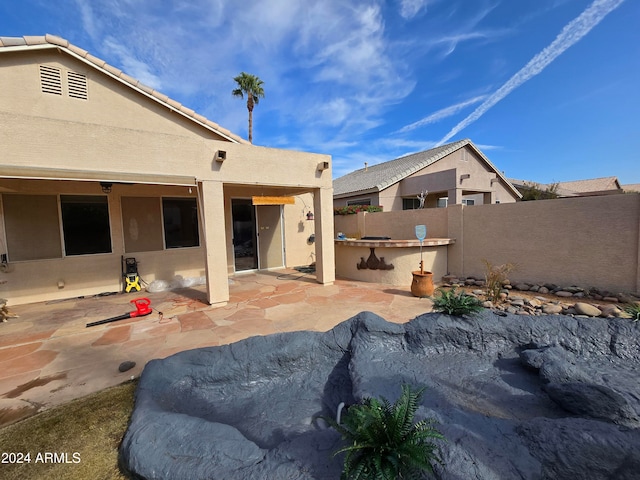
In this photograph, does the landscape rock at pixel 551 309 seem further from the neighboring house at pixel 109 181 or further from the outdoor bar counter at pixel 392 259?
the neighboring house at pixel 109 181

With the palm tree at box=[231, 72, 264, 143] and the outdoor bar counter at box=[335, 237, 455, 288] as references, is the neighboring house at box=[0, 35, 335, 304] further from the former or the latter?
the palm tree at box=[231, 72, 264, 143]

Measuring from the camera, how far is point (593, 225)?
737 cm

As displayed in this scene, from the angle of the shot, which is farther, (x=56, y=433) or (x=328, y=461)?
(x=56, y=433)

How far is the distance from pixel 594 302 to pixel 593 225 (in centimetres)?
219

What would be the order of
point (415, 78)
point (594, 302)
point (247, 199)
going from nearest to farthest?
1. point (594, 302)
2. point (247, 199)
3. point (415, 78)

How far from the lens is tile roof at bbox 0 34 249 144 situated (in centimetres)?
776

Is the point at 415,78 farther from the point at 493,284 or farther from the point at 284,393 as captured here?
the point at 284,393

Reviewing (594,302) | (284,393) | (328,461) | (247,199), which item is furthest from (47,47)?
(594,302)

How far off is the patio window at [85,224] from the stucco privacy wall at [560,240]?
12949 mm

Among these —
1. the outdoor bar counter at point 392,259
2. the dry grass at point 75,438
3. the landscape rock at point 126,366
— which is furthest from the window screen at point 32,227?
the outdoor bar counter at point 392,259

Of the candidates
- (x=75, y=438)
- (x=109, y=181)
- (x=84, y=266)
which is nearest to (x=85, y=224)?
(x=84, y=266)

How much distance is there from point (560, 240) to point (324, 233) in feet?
24.2

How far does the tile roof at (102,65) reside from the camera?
25.4ft

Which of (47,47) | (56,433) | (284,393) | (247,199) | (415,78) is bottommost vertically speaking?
(284,393)
